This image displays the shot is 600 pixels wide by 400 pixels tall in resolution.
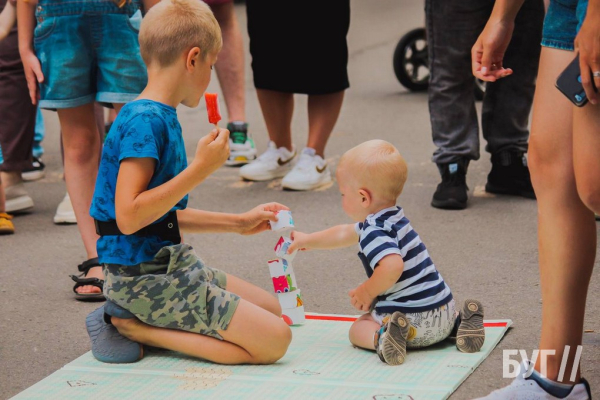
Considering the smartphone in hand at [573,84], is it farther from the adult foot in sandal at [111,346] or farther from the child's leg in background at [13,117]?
the child's leg in background at [13,117]

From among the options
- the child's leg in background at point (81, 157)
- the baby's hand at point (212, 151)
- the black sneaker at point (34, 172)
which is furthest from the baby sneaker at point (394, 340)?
the black sneaker at point (34, 172)

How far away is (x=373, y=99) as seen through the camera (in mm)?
7402

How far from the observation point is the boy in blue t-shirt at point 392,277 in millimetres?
2801

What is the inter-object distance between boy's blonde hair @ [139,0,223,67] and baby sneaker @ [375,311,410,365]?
0.99 meters

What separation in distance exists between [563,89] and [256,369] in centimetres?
125

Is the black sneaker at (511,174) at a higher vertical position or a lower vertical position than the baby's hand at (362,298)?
lower

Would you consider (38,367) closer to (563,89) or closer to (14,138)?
(563,89)

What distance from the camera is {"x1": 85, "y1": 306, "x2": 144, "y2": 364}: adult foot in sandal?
2875mm

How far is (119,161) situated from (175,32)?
0.43 meters

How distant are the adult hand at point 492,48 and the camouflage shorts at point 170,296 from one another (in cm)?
102

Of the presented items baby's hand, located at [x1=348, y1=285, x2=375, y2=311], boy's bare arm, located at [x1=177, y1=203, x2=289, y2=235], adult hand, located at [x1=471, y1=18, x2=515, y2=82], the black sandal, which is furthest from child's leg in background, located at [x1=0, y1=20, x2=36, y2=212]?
adult hand, located at [x1=471, y1=18, x2=515, y2=82]

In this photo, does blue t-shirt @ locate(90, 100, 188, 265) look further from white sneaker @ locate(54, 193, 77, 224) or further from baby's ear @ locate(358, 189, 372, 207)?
white sneaker @ locate(54, 193, 77, 224)

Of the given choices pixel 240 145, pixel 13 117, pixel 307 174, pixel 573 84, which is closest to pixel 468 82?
pixel 307 174

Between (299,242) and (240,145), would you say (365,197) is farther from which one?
(240,145)
